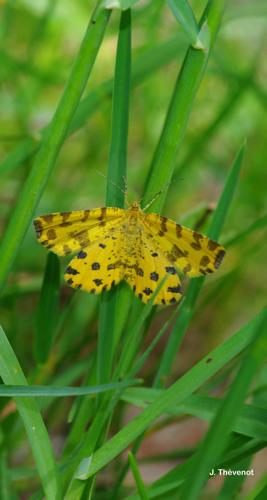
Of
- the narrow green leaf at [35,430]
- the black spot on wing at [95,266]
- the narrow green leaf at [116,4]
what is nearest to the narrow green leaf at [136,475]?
the narrow green leaf at [35,430]

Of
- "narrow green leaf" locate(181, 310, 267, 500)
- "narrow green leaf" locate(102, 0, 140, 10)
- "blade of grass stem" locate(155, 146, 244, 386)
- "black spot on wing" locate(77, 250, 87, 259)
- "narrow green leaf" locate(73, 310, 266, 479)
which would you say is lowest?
"narrow green leaf" locate(181, 310, 267, 500)

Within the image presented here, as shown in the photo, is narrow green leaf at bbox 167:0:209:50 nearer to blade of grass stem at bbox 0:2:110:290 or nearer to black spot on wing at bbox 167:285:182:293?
blade of grass stem at bbox 0:2:110:290

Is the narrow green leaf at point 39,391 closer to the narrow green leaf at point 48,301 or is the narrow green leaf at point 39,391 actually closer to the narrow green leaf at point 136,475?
the narrow green leaf at point 136,475

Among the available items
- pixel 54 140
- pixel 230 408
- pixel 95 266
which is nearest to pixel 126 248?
pixel 95 266

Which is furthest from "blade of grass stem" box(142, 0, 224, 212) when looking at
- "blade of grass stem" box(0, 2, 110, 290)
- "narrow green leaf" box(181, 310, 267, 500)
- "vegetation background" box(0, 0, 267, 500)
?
"narrow green leaf" box(181, 310, 267, 500)

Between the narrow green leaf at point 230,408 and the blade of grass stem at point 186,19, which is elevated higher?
the blade of grass stem at point 186,19

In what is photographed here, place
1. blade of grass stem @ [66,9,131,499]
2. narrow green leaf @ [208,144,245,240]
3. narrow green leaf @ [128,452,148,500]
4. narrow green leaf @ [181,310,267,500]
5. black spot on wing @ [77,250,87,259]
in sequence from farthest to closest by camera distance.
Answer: black spot on wing @ [77,250,87,259], narrow green leaf @ [208,144,245,240], blade of grass stem @ [66,9,131,499], narrow green leaf @ [128,452,148,500], narrow green leaf @ [181,310,267,500]

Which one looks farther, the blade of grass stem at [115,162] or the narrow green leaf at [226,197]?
the narrow green leaf at [226,197]

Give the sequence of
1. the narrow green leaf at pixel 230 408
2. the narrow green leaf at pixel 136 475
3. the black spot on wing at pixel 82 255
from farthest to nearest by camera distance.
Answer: the black spot on wing at pixel 82 255
the narrow green leaf at pixel 136 475
the narrow green leaf at pixel 230 408
